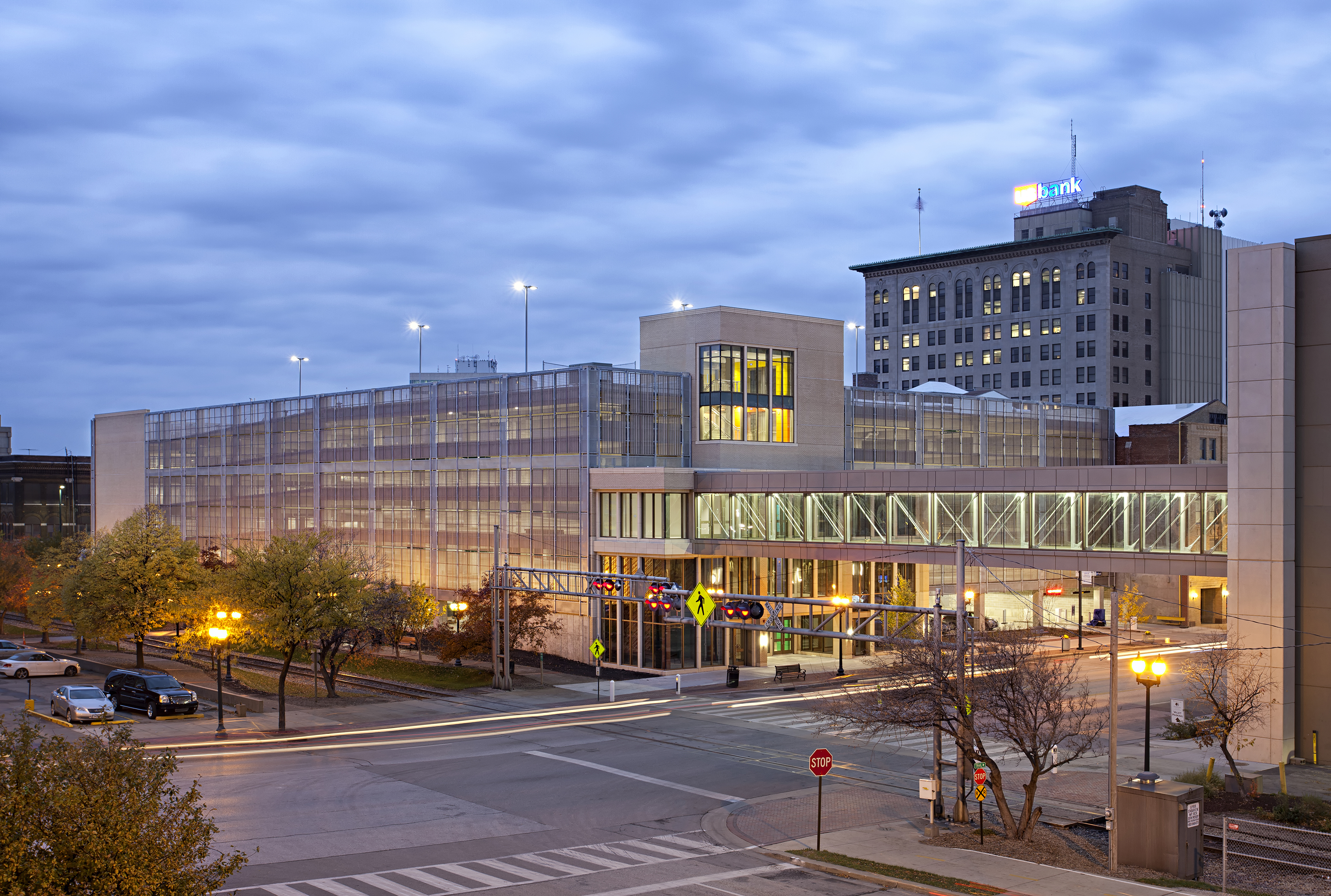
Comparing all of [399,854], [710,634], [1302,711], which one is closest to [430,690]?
[710,634]

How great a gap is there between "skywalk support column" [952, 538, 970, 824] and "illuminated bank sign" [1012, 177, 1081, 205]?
13149cm

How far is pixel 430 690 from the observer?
193ft

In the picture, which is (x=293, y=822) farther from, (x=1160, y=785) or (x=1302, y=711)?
(x=1302, y=711)

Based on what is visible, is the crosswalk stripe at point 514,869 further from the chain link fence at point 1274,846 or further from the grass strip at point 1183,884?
the chain link fence at point 1274,846

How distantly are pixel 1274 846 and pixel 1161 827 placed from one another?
3581 millimetres

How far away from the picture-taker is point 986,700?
93.2ft

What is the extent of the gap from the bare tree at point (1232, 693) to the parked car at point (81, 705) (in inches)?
1500

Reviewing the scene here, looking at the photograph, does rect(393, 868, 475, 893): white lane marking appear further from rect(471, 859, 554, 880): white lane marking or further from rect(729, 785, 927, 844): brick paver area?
rect(729, 785, 927, 844): brick paver area

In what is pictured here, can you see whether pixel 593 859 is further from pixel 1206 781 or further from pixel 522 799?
pixel 1206 781

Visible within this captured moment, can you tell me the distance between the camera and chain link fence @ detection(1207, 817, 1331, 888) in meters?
25.8

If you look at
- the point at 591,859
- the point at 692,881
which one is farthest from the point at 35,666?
the point at 692,881

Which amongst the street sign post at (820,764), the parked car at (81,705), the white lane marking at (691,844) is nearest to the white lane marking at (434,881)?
the white lane marking at (691,844)

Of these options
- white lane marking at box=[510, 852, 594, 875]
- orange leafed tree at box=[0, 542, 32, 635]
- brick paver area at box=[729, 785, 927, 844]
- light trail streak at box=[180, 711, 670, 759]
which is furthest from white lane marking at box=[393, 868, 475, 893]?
orange leafed tree at box=[0, 542, 32, 635]

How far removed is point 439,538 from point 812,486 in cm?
2860
